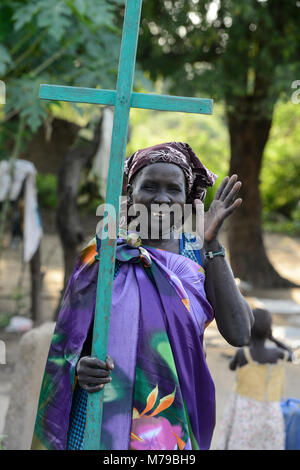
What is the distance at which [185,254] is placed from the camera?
2088mm

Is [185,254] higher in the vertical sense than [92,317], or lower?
higher

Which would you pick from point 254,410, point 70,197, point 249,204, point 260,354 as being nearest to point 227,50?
point 249,204

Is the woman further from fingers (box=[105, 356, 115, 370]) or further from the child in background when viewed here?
the child in background

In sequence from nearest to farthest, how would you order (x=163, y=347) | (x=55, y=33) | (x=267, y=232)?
(x=163, y=347) → (x=55, y=33) → (x=267, y=232)

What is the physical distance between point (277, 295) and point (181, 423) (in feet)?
32.2

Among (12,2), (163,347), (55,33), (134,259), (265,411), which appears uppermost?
(12,2)

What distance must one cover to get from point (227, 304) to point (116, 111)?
706 mm

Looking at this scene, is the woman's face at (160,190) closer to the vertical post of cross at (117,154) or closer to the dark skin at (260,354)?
the vertical post of cross at (117,154)

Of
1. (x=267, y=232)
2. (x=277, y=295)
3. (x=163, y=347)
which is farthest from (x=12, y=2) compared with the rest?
(x=267, y=232)

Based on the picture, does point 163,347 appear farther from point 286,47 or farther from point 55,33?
point 286,47

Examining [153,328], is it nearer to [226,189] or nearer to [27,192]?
[226,189]

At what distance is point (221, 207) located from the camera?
196 centimetres

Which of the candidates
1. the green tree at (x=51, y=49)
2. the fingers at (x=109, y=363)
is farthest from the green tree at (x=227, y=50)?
the fingers at (x=109, y=363)

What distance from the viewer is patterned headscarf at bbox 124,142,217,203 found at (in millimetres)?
1990
